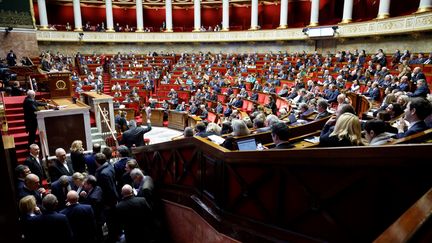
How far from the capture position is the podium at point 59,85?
→ 9.81m

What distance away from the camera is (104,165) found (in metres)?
4.48

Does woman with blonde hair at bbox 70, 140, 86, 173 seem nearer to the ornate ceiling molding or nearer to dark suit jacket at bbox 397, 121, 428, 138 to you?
dark suit jacket at bbox 397, 121, 428, 138

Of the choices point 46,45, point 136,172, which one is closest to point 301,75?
point 136,172

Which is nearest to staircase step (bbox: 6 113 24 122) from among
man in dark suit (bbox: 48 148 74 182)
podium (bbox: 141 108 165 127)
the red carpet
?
the red carpet

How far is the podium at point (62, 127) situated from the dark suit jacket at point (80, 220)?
4118 mm

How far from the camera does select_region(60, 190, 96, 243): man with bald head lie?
11.4ft

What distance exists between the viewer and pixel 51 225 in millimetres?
3127

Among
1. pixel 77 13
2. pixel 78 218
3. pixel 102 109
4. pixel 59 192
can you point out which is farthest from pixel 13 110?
pixel 77 13

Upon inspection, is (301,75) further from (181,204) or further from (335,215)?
(335,215)

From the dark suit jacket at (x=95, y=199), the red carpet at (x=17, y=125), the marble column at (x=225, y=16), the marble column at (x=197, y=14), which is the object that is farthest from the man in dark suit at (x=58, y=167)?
the marble column at (x=197, y=14)

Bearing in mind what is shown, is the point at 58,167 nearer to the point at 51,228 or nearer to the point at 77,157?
the point at 77,157

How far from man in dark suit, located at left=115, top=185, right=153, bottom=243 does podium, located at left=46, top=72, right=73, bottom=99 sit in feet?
25.4

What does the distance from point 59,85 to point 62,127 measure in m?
3.26

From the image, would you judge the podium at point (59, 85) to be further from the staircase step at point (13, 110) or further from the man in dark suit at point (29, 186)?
the man in dark suit at point (29, 186)
